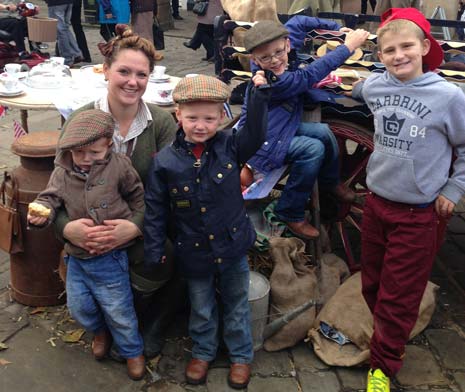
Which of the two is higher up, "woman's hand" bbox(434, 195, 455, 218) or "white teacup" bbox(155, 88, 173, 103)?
"white teacup" bbox(155, 88, 173, 103)

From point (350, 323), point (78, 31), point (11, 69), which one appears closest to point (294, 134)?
point (350, 323)

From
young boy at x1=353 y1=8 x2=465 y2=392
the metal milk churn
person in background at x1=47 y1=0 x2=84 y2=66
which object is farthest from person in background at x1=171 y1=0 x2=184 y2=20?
young boy at x1=353 y1=8 x2=465 y2=392

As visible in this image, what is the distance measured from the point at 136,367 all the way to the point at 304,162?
1416 millimetres

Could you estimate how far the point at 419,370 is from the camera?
2.92m

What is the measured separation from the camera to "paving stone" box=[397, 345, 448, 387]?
2.84m

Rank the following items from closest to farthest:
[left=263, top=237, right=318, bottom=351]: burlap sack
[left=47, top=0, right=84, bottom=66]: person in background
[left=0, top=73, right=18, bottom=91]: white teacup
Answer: [left=263, top=237, right=318, bottom=351]: burlap sack < [left=0, top=73, right=18, bottom=91]: white teacup < [left=47, top=0, right=84, bottom=66]: person in background

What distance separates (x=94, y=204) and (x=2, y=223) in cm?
79

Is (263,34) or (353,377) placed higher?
(263,34)

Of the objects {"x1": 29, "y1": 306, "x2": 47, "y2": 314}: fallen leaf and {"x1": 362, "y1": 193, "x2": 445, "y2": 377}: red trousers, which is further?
{"x1": 29, "y1": 306, "x2": 47, "y2": 314}: fallen leaf

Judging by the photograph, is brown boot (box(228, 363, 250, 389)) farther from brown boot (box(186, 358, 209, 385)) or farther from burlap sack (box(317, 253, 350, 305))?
burlap sack (box(317, 253, 350, 305))

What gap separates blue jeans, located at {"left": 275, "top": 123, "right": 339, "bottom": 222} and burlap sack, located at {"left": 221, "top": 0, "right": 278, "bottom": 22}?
1220 millimetres

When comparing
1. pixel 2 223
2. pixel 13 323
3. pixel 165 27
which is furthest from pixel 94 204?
pixel 165 27

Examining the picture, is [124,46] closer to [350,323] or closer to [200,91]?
[200,91]

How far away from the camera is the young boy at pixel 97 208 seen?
2.54 m
